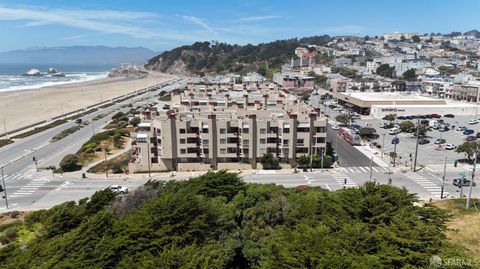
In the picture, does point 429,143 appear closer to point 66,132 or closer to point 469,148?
point 469,148

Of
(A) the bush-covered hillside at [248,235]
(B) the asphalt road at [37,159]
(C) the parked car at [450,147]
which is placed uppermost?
(A) the bush-covered hillside at [248,235]

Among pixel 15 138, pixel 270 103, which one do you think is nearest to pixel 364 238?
pixel 270 103

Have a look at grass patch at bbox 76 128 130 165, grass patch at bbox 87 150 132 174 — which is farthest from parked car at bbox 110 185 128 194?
grass patch at bbox 76 128 130 165

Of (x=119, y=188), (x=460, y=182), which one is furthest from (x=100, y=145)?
(x=460, y=182)

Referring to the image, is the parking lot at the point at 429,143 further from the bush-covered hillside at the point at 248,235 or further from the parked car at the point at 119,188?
the parked car at the point at 119,188

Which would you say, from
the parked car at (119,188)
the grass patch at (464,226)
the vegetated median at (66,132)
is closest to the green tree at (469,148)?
the grass patch at (464,226)

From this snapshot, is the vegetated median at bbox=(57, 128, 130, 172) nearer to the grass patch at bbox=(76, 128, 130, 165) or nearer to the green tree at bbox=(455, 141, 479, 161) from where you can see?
the grass patch at bbox=(76, 128, 130, 165)
